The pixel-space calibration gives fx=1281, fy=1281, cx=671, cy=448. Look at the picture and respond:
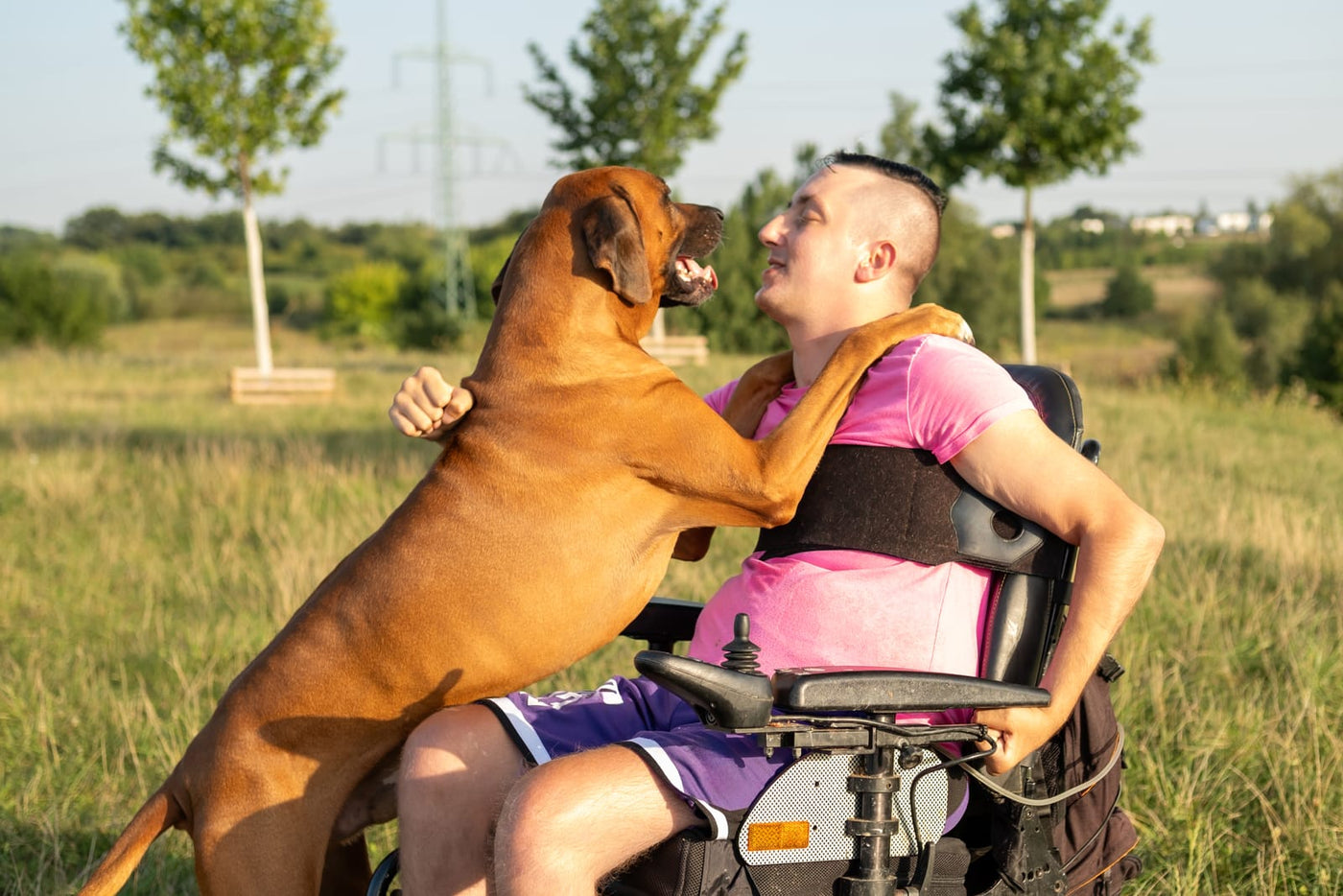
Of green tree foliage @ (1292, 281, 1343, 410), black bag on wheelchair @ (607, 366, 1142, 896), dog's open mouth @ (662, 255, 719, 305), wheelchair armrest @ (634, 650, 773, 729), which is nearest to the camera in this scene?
wheelchair armrest @ (634, 650, 773, 729)

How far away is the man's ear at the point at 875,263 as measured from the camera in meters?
2.66

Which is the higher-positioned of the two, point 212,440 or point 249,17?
point 249,17

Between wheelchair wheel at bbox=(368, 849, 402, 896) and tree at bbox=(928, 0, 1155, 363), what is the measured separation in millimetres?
15702

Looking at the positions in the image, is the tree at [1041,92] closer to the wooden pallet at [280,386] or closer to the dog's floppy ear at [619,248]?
the wooden pallet at [280,386]

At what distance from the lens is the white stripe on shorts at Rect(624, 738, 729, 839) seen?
200cm

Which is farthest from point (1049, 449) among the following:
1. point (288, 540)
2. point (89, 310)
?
point (89, 310)

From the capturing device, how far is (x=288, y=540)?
6.68 metres

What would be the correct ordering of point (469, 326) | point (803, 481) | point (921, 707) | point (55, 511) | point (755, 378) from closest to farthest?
point (921, 707) → point (803, 481) → point (755, 378) → point (55, 511) → point (469, 326)

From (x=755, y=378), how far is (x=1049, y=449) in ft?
2.82

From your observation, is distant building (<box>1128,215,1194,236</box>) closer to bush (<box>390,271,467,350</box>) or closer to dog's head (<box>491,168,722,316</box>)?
bush (<box>390,271,467,350</box>)

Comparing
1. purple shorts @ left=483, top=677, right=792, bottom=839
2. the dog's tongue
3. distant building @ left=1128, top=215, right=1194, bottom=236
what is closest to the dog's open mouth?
the dog's tongue

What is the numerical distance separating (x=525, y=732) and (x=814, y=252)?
3.73ft

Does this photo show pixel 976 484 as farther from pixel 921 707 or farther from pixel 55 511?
pixel 55 511

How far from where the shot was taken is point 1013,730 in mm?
2188
